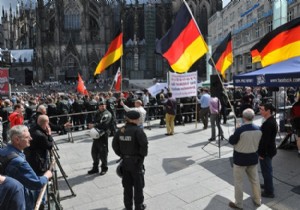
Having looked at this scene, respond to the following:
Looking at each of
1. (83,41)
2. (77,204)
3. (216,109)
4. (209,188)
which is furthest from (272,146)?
(83,41)

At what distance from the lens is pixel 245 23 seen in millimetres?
47156

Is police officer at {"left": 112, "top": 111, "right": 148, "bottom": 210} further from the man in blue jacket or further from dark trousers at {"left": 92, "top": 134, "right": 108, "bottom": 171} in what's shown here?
dark trousers at {"left": 92, "top": 134, "right": 108, "bottom": 171}

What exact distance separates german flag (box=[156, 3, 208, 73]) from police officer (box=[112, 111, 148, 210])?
153 inches

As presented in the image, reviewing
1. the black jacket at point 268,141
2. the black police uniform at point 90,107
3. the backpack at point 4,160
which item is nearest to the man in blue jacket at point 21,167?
the backpack at point 4,160

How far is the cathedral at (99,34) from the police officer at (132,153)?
51.4 meters

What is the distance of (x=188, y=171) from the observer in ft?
23.2

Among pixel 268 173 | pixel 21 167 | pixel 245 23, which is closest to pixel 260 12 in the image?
pixel 245 23

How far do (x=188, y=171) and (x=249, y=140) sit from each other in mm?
2559

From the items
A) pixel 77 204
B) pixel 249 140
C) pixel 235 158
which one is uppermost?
pixel 249 140

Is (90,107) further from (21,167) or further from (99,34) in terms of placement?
(99,34)

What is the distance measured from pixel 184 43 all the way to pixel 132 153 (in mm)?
4466

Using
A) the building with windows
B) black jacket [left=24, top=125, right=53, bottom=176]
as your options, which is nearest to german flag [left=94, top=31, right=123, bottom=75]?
black jacket [left=24, top=125, right=53, bottom=176]

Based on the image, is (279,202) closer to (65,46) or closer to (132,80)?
(132,80)

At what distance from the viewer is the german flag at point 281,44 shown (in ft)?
24.4
